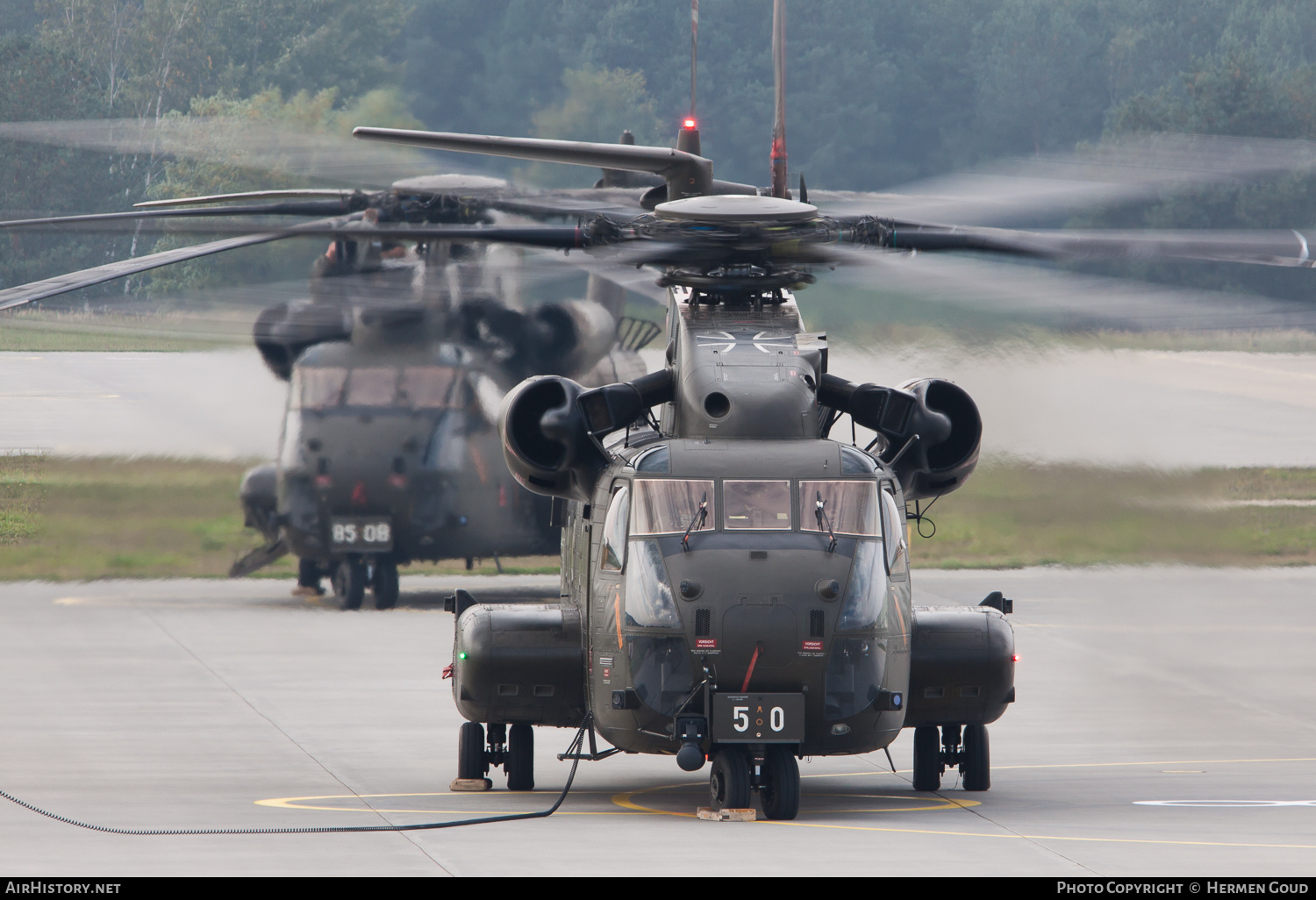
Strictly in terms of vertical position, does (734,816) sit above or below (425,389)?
below

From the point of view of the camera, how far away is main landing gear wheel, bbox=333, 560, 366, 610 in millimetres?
28297

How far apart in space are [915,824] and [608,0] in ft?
158

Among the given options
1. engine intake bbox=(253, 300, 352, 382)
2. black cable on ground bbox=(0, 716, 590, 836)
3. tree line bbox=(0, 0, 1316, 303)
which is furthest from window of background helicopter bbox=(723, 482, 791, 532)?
tree line bbox=(0, 0, 1316, 303)

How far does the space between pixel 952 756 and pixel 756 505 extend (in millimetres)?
3214

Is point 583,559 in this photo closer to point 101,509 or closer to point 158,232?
point 158,232

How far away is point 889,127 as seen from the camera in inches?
2256

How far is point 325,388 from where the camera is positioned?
2756 centimetres

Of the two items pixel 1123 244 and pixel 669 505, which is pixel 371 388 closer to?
pixel 669 505

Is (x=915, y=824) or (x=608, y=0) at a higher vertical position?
(x=608, y=0)

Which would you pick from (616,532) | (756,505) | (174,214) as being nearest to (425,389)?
(174,214)

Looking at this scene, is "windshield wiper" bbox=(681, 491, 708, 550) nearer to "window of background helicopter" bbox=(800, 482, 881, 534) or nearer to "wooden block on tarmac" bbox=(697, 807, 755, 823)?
"window of background helicopter" bbox=(800, 482, 881, 534)

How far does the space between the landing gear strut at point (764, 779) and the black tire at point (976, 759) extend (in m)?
2.47
